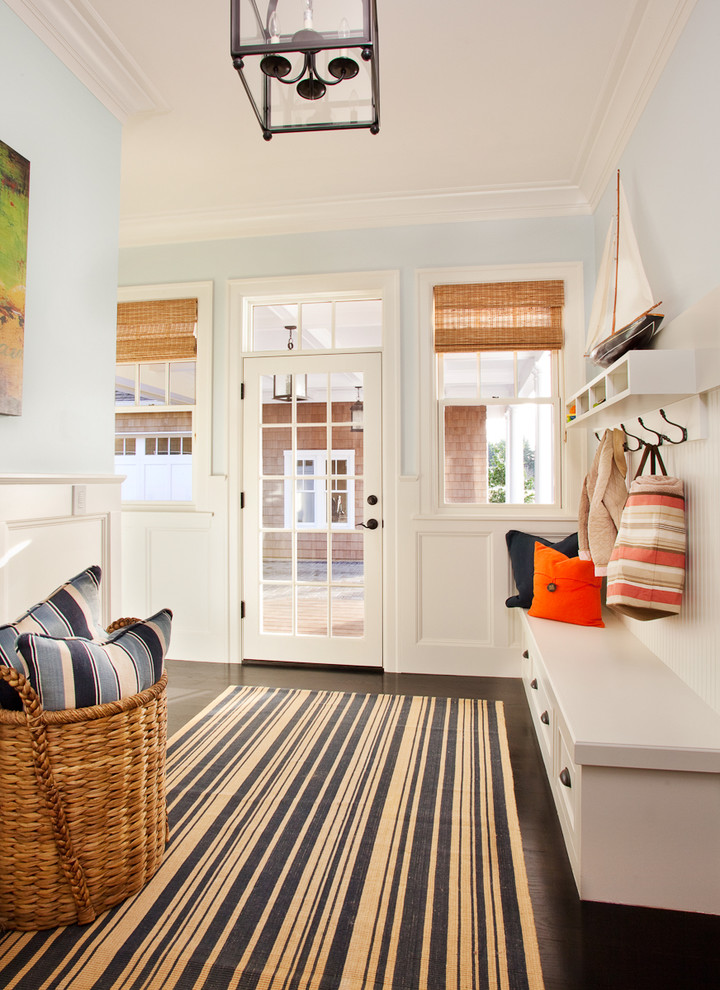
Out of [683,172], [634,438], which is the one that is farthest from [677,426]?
[683,172]

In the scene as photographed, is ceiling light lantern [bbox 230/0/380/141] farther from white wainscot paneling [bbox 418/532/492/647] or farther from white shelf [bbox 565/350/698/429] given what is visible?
white wainscot paneling [bbox 418/532/492/647]

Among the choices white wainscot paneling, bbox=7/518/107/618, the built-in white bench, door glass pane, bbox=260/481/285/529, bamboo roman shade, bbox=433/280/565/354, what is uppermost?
bamboo roman shade, bbox=433/280/565/354

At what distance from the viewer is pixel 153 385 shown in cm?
383

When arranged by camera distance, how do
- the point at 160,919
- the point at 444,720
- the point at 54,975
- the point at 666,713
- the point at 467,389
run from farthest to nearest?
the point at 467,389 < the point at 444,720 < the point at 666,713 < the point at 160,919 < the point at 54,975

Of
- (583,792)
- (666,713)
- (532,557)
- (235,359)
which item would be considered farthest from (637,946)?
(235,359)

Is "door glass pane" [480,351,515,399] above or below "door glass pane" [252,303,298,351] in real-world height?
below

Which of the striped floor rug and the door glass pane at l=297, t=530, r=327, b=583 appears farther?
the door glass pane at l=297, t=530, r=327, b=583

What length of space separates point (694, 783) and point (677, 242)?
1742 mm

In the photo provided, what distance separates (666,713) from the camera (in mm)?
1714

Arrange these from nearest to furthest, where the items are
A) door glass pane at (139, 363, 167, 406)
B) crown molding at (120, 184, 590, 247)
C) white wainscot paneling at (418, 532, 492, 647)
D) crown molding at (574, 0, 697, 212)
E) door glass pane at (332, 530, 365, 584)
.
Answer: crown molding at (574, 0, 697, 212), crown molding at (120, 184, 590, 247), white wainscot paneling at (418, 532, 492, 647), door glass pane at (332, 530, 365, 584), door glass pane at (139, 363, 167, 406)

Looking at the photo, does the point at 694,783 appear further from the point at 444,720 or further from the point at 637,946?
Result: the point at 444,720

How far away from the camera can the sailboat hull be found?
2113mm

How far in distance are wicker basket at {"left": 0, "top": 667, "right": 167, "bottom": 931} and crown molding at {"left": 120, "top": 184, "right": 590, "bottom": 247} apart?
2998 millimetres

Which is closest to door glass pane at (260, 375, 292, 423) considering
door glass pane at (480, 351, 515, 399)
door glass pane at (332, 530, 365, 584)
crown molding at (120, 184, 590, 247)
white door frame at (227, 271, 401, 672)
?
white door frame at (227, 271, 401, 672)
